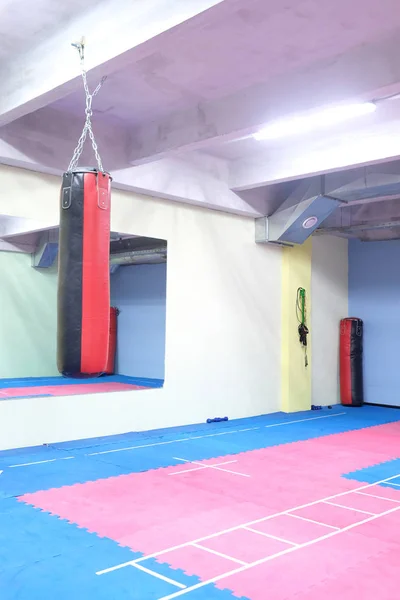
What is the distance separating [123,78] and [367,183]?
11.6ft

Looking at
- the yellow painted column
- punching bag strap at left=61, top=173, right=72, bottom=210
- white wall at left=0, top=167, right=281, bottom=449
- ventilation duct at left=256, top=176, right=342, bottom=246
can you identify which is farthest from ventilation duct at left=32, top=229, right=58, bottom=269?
punching bag strap at left=61, top=173, right=72, bottom=210

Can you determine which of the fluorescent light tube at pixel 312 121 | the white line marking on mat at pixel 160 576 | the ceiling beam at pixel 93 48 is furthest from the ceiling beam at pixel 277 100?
the white line marking on mat at pixel 160 576

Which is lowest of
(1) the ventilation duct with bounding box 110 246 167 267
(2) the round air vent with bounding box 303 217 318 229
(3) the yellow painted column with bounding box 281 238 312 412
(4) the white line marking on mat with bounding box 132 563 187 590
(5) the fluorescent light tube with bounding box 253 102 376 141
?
(4) the white line marking on mat with bounding box 132 563 187 590

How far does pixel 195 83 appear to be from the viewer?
17.3ft

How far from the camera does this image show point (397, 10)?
4.04 metres

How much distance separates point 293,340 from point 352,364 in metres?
1.45

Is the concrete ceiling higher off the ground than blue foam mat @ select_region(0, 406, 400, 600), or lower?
higher

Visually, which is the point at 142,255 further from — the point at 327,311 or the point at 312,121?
the point at 312,121

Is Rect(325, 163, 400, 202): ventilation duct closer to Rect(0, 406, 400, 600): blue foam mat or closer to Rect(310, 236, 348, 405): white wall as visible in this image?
Rect(310, 236, 348, 405): white wall

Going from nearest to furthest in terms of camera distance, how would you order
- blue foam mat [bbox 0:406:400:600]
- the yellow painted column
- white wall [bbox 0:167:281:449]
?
blue foam mat [bbox 0:406:400:600] < white wall [bbox 0:167:281:449] < the yellow painted column

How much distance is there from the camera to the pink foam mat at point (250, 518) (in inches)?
123

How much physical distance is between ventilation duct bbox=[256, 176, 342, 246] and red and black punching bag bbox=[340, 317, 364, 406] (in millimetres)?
2105

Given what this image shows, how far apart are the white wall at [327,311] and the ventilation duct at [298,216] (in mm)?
1260

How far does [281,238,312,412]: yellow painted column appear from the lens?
354 inches
